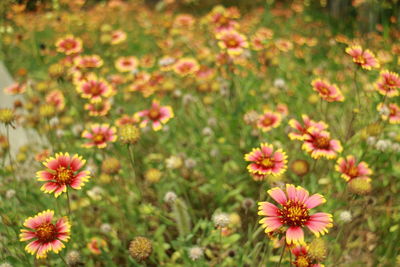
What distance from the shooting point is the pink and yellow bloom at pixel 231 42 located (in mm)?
1983

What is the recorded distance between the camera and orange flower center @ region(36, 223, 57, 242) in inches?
45.4

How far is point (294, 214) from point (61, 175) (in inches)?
35.2

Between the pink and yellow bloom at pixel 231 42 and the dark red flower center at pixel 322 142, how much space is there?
0.78 metres

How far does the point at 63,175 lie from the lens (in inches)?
50.0

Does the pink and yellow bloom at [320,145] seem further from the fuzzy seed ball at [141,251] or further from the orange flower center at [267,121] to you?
the fuzzy seed ball at [141,251]

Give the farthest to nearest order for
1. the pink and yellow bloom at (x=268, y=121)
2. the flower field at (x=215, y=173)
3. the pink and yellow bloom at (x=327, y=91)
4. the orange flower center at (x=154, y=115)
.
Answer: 1. the orange flower center at (x=154, y=115)
2. the pink and yellow bloom at (x=268, y=121)
3. the pink and yellow bloom at (x=327, y=91)
4. the flower field at (x=215, y=173)

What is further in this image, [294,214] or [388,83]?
[388,83]

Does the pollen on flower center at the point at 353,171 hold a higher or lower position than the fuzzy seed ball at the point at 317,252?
higher

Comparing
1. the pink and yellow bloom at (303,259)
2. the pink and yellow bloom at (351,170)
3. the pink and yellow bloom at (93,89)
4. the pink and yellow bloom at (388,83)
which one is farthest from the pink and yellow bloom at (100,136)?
the pink and yellow bloom at (388,83)

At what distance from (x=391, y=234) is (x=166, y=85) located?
1.73 m

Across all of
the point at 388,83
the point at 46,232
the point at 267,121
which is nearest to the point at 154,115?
the point at 267,121

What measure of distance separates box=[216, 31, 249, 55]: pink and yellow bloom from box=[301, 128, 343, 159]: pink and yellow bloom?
2.46 ft

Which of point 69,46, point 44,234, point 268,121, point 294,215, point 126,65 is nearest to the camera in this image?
point 294,215

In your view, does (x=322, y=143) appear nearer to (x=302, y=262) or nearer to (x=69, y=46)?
(x=302, y=262)
